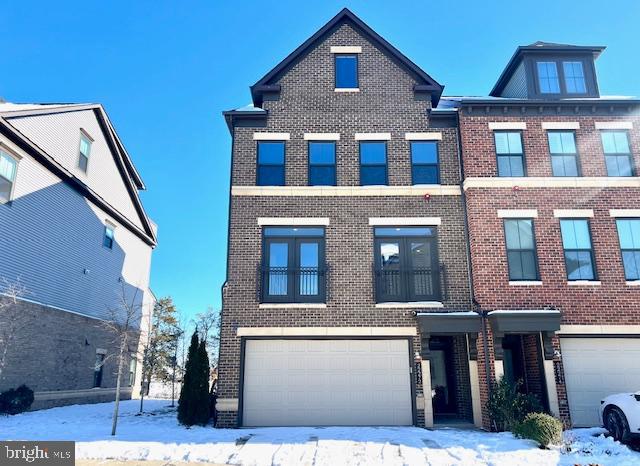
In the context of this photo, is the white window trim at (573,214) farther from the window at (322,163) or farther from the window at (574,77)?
the window at (322,163)

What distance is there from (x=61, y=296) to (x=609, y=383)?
1861 centimetres

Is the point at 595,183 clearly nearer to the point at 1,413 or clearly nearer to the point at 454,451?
the point at 454,451

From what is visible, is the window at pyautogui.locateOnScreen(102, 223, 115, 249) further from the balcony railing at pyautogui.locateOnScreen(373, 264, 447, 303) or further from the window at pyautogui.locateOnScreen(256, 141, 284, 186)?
the balcony railing at pyautogui.locateOnScreen(373, 264, 447, 303)

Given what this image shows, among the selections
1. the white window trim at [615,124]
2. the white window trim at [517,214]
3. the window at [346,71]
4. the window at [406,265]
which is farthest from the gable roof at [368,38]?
the white window trim at [615,124]

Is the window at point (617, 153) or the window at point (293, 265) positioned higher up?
the window at point (617, 153)

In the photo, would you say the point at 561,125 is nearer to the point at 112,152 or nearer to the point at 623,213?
the point at 623,213

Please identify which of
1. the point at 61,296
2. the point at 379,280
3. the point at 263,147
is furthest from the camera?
the point at 61,296

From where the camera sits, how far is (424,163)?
14344 millimetres

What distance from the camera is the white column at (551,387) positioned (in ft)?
38.9

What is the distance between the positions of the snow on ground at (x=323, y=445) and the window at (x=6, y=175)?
7167mm

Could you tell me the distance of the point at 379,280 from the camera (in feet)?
43.8

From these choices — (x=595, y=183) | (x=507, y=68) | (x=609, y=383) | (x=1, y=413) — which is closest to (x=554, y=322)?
(x=609, y=383)

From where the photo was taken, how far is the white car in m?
9.91

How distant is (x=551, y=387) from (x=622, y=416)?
6.08 ft
